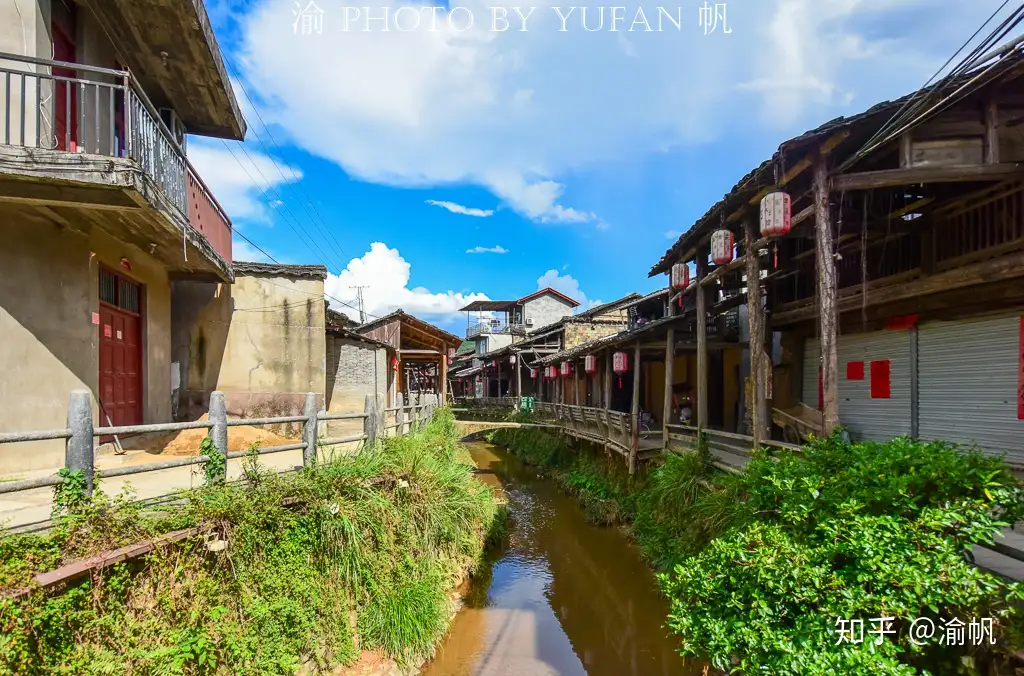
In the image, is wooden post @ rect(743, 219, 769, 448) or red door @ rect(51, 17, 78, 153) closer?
red door @ rect(51, 17, 78, 153)

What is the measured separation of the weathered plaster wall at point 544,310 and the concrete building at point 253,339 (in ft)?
95.6

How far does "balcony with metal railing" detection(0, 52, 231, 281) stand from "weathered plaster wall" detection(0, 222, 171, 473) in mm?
428

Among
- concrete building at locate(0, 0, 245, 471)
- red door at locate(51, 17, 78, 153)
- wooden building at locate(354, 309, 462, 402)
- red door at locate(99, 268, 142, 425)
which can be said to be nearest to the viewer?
concrete building at locate(0, 0, 245, 471)

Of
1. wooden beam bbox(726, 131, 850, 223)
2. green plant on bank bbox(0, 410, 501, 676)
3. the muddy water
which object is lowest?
the muddy water

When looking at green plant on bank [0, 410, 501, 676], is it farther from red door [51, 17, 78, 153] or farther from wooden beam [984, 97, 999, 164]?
wooden beam [984, 97, 999, 164]

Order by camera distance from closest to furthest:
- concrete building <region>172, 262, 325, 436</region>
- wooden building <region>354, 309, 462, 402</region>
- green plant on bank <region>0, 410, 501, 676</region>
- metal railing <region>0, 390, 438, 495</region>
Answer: green plant on bank <region>0, 410, 501, 676</region>, metal railing <region>0, 390, 438, 495</region>, concrete building <region>172, 262, 325, 436</region>, wooden building <region>354, 309, 462, 402</region>

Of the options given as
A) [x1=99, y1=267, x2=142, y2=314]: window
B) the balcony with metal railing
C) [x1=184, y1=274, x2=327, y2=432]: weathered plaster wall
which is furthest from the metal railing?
[x1=184, y1=274, x2=327, y2=432]: weathered plaster wall

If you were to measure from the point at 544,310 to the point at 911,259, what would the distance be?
33.1m

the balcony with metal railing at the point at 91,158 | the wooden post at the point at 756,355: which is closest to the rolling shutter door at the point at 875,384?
the wooden post at the point at 756,355

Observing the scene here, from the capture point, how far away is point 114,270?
8031mm

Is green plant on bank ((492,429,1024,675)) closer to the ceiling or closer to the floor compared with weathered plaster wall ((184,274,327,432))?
closer to the floor

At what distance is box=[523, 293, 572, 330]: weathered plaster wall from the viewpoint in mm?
40875

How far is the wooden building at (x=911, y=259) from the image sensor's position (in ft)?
19.9

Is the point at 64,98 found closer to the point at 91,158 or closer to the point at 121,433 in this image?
the point at 91,158
